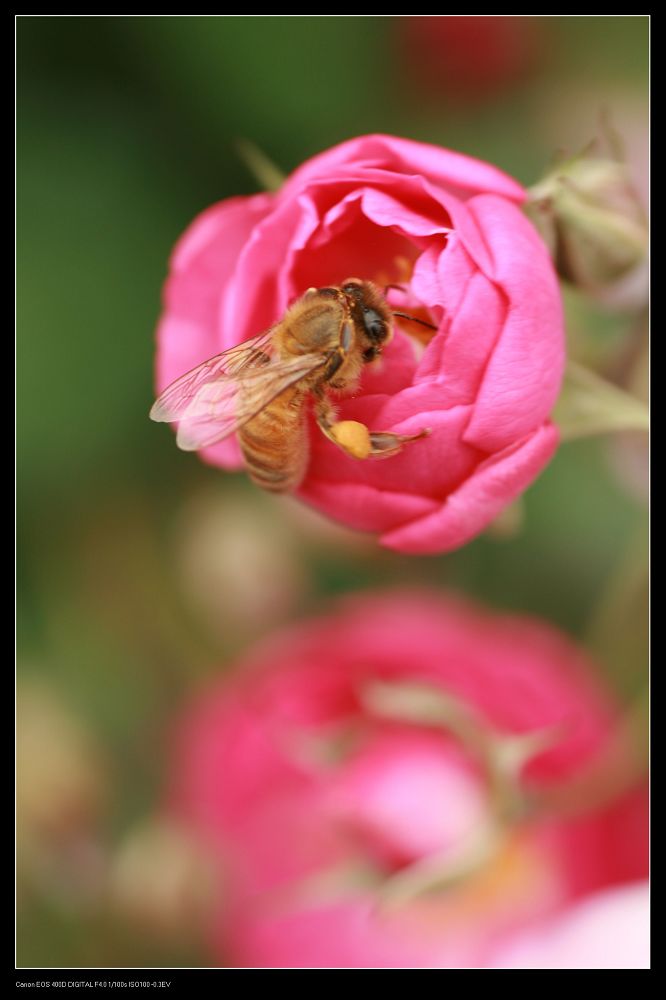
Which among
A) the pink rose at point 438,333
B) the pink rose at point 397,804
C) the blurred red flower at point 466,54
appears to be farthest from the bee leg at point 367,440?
the blurred red flower at point 466,54

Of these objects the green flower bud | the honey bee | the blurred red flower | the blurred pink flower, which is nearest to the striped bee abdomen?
the honey bee

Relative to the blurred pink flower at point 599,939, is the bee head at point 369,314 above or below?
above

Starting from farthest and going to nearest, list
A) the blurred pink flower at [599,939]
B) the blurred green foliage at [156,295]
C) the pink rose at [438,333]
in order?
the blurred green foliage at [156,295]
the blurred pink flower at [599,939]
the pink rose at [438,333]

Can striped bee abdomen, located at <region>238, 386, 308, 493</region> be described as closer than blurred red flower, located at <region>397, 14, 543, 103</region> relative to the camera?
Yes

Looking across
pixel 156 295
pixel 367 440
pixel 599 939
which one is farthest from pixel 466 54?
pixel 599 939

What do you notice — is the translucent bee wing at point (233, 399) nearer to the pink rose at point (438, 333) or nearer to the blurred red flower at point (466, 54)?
the pink rose at point (438, 333)

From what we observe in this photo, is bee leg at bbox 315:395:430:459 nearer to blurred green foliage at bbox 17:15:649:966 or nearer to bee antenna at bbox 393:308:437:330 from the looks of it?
bee antenna at bbox 393:308:437:330
